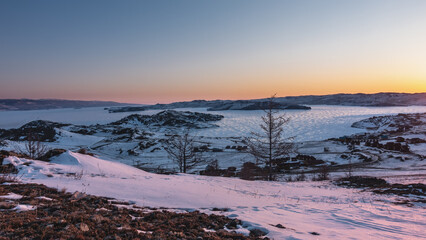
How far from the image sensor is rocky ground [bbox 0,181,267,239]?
3.28 metres

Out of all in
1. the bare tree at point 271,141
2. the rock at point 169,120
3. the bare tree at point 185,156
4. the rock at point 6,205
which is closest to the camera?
the rock at point 6,205

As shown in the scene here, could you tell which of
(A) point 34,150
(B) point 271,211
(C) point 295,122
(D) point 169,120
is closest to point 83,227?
(B) point 271,211

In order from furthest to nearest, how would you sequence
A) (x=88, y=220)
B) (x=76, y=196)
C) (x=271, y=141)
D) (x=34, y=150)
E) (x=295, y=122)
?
(x=295, y=122)
(x=271, y=141)
(x=34, y=150)
(x=76, y=196)
(x=88, y=220)

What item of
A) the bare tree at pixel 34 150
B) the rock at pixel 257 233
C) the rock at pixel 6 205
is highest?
the rock at pixel 6 205

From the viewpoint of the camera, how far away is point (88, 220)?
3.77m

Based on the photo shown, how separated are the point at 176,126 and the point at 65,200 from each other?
237ft

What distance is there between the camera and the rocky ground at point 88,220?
10.7 ft

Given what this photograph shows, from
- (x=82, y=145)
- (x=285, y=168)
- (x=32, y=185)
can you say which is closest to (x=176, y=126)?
(x=82, y=145)

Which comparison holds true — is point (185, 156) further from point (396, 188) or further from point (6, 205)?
point (6, 205)

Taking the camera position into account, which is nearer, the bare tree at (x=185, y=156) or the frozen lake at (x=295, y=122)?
the bare tree at (x=185, y=156)

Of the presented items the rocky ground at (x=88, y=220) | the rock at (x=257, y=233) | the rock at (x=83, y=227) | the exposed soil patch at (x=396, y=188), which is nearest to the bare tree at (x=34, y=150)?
the rocky ground at (x=88, y=220)

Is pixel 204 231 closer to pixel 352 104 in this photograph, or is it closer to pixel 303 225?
pixel 303 225

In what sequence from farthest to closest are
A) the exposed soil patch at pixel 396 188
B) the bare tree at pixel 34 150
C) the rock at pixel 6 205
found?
the bare tree at pixel 34 150, the exposed soil patch at pixel 396 188, the rock at pixel 6 205

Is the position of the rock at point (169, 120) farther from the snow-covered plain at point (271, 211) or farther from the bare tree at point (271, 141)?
the snow-covered plain at point (271, 211)
